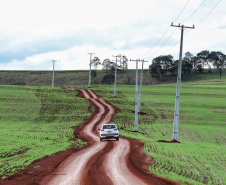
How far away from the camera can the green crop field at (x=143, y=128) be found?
15.9 metres

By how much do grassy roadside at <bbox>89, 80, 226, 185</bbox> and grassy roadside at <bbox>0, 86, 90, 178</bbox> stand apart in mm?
8397

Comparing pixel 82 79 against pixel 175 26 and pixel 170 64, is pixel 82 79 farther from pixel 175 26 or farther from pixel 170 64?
pixel 175 26

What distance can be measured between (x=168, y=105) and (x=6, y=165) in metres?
54.2

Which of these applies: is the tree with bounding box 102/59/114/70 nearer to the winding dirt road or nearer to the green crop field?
the green crop field

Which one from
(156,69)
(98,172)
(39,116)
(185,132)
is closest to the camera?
(98,172)

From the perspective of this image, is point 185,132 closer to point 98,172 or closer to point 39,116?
point 39,116

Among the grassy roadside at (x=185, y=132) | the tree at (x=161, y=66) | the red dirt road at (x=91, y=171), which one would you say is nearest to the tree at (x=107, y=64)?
the tree at (x=161, y=66)

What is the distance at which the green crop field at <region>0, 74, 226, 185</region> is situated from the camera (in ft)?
52.0

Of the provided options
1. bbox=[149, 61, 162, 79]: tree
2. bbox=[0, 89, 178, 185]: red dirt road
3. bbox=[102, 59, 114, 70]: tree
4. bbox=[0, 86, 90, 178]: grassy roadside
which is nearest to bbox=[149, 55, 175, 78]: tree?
bbox=[149, 61, 162, 79]: tree

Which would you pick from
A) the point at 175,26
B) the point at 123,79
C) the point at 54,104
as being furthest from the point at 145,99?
the point at 123,79

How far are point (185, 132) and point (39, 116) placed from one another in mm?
27633

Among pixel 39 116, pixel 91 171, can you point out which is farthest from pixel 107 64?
pixel 91 171

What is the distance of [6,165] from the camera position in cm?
1491

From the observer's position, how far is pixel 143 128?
43000 millimetres
